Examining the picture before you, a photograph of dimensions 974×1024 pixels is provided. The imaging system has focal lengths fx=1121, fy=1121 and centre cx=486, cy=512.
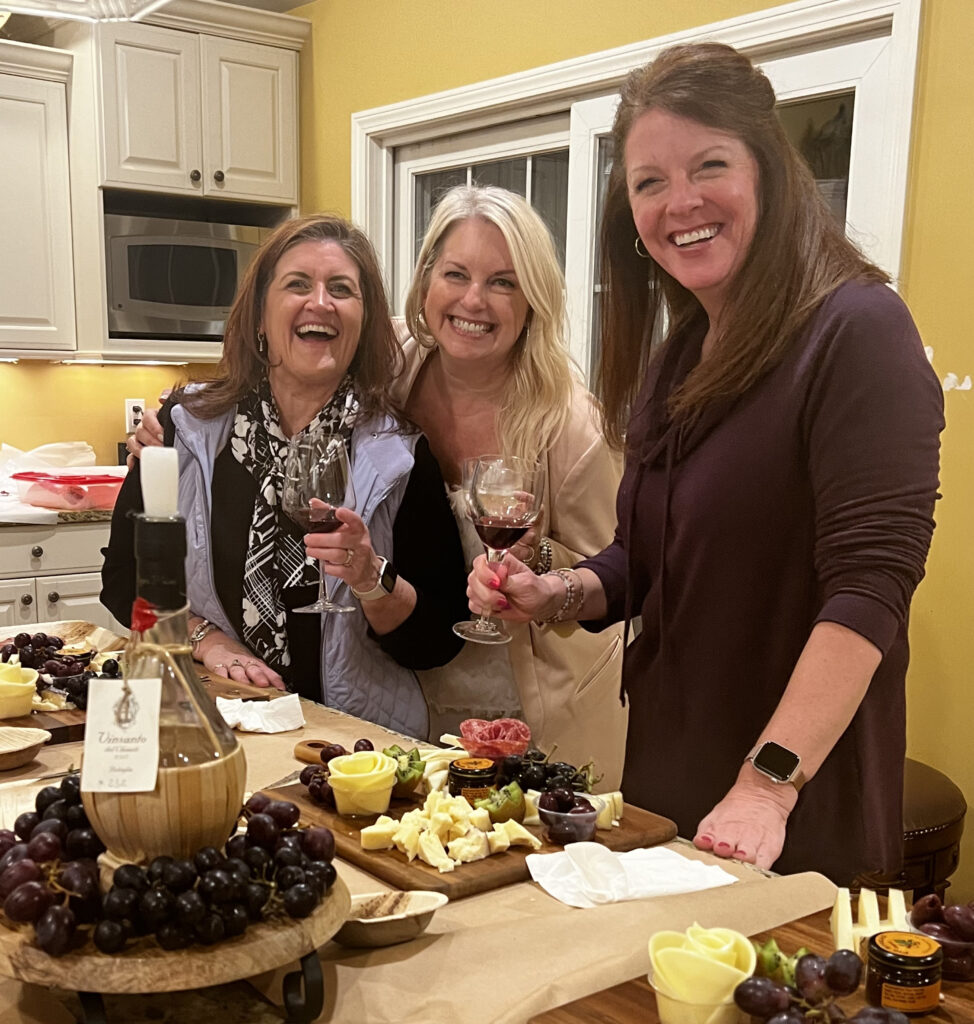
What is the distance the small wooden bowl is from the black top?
0.57 meters

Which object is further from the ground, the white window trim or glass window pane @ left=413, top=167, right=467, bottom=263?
the white window trim

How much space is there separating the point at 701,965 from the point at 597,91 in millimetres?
3067

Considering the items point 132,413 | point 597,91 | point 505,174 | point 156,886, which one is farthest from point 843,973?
point 132,413

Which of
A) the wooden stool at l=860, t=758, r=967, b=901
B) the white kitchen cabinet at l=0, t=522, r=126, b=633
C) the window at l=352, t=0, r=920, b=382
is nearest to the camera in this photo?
the wooden stool at l=860, t=758, r=967, b=901

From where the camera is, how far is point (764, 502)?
1.44 metres

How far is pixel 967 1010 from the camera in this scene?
88 centimetres

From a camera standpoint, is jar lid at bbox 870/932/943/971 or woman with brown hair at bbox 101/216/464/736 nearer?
jar lid at bbox 870/932/943/971

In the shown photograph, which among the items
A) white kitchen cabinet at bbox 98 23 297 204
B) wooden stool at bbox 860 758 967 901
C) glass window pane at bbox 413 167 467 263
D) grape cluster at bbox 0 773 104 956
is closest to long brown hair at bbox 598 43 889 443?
grape cluster at bbox 0 773 104 956

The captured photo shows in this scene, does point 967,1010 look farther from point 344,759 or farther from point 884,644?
point 344,759

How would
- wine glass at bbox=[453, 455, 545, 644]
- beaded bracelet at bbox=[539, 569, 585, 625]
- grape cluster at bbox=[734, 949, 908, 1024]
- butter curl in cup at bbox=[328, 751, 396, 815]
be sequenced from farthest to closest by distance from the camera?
beaded bracelet at bbox=[539, 569, 585, 625] → wine glass at bbox=[453, 455, 545, 644] → butter curl in cup at bbox=[328, 751, 396, 815] → grape cluster at bbox=[734, 949, 908, 1024]

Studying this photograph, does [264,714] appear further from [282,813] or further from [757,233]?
[757,233]

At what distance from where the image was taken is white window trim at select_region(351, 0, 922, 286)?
2.63 metres

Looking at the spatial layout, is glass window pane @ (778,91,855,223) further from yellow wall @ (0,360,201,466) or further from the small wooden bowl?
yellow wall @ (0,360,201,466)

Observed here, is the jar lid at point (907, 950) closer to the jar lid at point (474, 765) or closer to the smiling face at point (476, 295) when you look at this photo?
the jar lid at point (474, 765)
